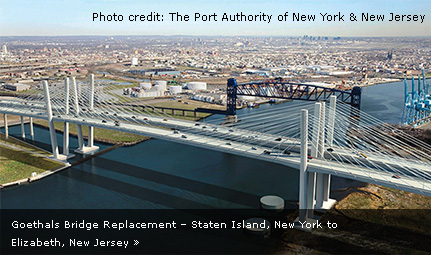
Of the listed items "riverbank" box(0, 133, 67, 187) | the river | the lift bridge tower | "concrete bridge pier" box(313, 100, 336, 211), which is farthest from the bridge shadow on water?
the lift bridge tower

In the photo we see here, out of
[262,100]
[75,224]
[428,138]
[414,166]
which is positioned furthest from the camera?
[262,100]

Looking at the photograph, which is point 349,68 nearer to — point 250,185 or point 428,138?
point 428,138

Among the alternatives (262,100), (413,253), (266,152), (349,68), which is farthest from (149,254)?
(349,68)

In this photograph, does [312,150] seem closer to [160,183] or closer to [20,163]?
[160,183]

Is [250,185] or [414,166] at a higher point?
[414,166]

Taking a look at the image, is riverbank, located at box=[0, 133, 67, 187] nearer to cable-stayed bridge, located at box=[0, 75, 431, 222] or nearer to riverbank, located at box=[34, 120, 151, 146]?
cable-stayed bridge, located at box=[0, 75, 431, 222]

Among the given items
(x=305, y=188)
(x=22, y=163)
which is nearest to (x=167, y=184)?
(x=305, y=188)
